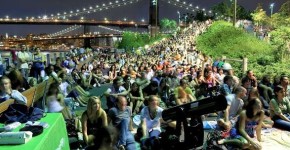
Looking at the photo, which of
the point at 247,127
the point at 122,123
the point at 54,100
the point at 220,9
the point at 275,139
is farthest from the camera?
the point at 220,9

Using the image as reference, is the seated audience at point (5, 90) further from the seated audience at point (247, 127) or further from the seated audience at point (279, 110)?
the seated audience at point (279, 110)

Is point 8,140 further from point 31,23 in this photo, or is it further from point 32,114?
point 31,23

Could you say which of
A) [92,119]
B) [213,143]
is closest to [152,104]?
[92,119]

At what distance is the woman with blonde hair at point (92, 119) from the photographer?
20.4ft

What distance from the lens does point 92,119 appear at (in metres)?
6.36

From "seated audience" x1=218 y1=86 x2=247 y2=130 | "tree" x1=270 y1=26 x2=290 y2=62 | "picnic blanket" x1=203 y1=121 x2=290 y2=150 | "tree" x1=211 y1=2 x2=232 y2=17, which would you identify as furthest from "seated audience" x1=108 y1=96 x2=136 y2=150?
A: "tree" x1=211 y1=2 x2=232 y2=17

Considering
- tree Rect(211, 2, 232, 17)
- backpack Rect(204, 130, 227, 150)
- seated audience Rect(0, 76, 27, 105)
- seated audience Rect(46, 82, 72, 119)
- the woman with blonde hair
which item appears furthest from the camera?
tree Rect(211, 2, 232, 17)

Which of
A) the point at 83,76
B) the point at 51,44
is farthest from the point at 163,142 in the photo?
the point at 51,44

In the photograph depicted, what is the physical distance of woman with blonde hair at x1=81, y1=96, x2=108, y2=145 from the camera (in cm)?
623

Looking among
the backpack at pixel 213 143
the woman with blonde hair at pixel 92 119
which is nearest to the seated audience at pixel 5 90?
the woman with blonde hair at pixel 92 119

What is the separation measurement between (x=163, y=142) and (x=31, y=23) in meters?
108

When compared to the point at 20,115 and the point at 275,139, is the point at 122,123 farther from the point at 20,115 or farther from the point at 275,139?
the point at 275,139

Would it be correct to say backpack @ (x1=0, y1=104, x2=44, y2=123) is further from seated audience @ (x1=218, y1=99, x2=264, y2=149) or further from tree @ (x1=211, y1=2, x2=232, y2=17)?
tree @ (x1=211, y1=2, x2=232, y2=17)

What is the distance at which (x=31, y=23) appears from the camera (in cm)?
10888
